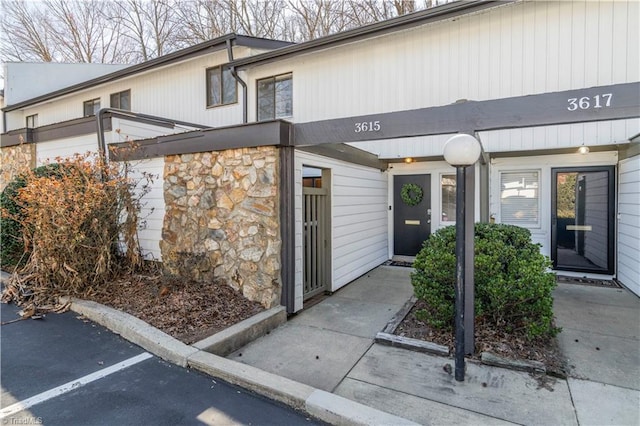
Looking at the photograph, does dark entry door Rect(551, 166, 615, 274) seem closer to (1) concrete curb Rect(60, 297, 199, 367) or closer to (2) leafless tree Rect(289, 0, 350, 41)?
(1) concrete curb Rect(60, 297, 199, 367)

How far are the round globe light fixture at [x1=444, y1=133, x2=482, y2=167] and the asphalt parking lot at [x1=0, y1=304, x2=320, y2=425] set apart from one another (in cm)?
232

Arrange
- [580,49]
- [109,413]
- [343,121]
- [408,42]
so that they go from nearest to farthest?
[109,413] → [343,121] → [580,49] → [408,42]

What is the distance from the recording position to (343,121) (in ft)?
12.9

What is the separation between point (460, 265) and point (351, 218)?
3447 millimetres

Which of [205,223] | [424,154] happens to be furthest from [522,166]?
[205,223]

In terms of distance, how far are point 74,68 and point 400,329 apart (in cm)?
1465

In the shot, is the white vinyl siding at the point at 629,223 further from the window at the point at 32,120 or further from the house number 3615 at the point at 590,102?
the window at the point at 32,120

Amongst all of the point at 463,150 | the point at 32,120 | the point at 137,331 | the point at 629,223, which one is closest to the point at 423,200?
the point at 629,223

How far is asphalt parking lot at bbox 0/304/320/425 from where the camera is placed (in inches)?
97.3

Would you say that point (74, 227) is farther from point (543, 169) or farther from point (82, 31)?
point (82, 31)

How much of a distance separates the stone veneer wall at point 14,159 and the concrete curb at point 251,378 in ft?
18.3

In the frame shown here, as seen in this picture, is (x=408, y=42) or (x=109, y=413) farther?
(x=408, y=42)

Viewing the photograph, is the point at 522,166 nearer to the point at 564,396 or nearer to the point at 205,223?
the point at 564,396

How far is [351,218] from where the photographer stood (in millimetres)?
6406
